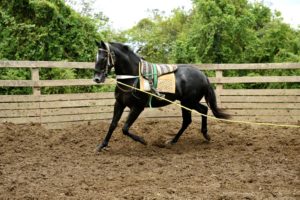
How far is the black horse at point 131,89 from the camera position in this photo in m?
7.31

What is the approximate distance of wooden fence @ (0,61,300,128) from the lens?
9.23 metres

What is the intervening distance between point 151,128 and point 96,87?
229 cm

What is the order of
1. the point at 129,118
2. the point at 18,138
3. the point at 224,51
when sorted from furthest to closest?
the point at 224,51
the point at 18,138
the point at 129,118

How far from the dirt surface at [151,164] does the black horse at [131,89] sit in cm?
51

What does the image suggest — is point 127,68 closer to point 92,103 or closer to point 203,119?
point 203,119

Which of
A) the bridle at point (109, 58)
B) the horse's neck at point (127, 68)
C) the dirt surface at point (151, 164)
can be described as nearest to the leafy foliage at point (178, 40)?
the dirt surface at point (151, 164)

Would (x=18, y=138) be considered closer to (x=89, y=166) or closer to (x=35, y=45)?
(x=89, y=166)

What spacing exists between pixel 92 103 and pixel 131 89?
8.34ft

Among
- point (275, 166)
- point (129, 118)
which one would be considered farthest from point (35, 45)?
point (275, 166)

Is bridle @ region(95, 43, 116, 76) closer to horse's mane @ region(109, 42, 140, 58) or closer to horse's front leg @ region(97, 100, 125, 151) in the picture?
horse's mane @ region(109, 42, 140, 58)

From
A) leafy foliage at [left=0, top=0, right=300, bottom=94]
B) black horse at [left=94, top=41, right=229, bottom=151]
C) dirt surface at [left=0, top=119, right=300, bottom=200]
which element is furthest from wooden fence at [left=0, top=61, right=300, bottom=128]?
black horse at [left=94, top=41, right=229, bottom=151]

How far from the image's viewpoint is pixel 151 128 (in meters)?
9.47

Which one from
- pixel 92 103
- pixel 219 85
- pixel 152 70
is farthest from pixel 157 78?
pixel 219 85

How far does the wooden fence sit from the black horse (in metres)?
2.06
